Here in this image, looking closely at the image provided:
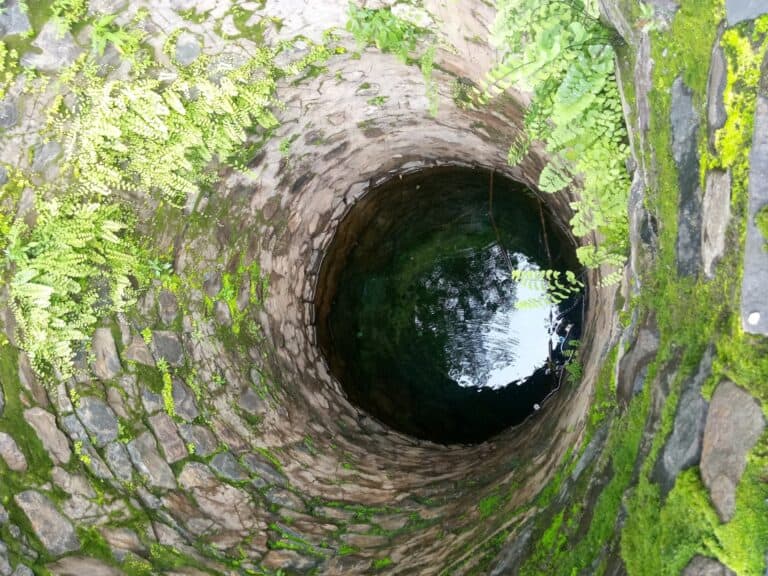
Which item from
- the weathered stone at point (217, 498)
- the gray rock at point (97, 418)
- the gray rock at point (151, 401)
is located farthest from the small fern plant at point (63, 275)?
the weathered stone at point (217, 498)

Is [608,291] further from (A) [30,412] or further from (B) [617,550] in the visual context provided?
(A) [30,412]

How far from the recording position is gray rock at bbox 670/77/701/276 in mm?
2348

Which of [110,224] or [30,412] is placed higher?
[110,224]

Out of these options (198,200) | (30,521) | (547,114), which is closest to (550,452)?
(547,114)

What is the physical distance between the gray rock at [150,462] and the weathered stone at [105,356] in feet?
1.71

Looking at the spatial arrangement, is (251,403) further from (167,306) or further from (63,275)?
(63,275)

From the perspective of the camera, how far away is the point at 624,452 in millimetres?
2707

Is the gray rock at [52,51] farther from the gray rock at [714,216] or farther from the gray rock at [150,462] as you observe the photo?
the gray rock at [714,216]

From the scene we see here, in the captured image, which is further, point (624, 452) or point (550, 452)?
point (550, 452)

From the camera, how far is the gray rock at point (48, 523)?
3688 millimetres

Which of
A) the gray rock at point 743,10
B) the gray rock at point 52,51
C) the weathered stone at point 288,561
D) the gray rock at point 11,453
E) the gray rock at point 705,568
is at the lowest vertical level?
the weathered stone at point 288,561

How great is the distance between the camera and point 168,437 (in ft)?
13.7

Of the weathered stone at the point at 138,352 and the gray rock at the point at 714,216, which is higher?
the gray rock at the point at 714,216

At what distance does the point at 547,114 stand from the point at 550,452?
7.45 ft
